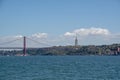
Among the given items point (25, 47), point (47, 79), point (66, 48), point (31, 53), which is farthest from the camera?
point (31, 53)

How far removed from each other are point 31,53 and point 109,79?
11904 centimetres

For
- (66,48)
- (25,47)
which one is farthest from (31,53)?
(25,47)

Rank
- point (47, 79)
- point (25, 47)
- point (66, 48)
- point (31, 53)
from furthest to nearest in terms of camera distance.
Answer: point (31, 53), point (66, 48), point (25, 47), point (47, 79)

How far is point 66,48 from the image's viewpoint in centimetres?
13800

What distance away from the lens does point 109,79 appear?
30.9 meters

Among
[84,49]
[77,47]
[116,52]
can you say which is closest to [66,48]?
[77,47]

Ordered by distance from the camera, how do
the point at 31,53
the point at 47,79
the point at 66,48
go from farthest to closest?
the point at 31,53 → the point at 66,48 → the point at 47,79

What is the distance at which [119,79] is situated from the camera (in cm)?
3091

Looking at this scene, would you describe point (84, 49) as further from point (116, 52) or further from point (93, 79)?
point (93, 79)

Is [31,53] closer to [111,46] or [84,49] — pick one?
[84,49]

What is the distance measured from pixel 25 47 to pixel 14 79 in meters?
90.1

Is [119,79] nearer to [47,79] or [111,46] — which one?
[47,79]

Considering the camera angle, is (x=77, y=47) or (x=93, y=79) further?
(x=77, y=47)

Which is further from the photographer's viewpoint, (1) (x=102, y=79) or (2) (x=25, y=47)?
(2) (x=25, y=47)
